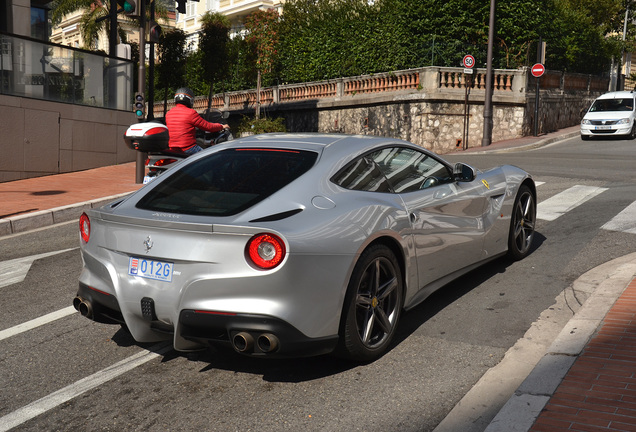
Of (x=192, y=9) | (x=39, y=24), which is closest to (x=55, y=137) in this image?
(x=39, y=24)

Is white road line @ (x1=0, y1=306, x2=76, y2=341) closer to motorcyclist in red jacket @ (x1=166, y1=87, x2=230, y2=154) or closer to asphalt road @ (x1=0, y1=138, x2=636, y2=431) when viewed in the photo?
asphalt road @ (x1=0, y1=138, x2=636, y2=431)

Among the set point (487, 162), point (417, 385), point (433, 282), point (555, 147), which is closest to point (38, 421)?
point (417, 385)

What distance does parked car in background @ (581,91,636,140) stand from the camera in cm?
2455

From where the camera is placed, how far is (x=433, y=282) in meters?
5.12

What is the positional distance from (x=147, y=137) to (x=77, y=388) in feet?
12.1

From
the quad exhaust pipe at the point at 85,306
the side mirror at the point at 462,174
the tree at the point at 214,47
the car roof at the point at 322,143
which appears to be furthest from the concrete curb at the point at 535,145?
the quad exhaust pipe at the point at 85,306

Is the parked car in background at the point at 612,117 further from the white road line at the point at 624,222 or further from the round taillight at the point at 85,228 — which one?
the round taillight at the point at 85,228

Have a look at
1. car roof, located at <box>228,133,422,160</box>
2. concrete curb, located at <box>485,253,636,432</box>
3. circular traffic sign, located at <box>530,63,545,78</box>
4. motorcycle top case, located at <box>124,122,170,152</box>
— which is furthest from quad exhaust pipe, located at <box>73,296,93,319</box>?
circular traffic sign, located at <box>530,63,545,78</box>

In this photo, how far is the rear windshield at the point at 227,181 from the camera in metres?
4.16

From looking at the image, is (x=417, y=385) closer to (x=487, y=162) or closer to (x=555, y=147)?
(x=487, y=162)

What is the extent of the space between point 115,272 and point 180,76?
33.6 metres

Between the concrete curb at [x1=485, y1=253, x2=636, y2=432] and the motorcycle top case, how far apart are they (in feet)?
14.5

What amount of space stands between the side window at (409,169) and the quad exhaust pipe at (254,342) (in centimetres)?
164

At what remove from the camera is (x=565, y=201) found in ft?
33.7
